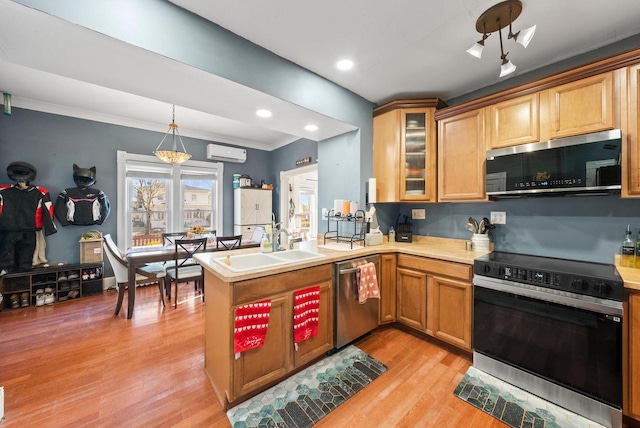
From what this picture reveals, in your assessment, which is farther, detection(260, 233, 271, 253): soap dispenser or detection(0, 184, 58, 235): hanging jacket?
detection(0, 184, 58, 235): hanging jacket

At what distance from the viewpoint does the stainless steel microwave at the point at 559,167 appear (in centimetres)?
165

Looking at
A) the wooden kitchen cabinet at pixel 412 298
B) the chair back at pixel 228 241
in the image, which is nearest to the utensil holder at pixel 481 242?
the wooden kitchen cabinet at pixel 412 298

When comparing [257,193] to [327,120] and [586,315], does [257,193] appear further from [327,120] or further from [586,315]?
[586,315]

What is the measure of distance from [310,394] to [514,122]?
2720 mm

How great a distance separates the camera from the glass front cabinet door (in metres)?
2.68

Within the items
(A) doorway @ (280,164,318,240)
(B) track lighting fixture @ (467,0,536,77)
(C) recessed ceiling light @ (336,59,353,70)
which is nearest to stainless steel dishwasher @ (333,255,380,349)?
(C) recessed ceiling light @ (336,59,353,70)

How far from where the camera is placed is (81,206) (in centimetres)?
366

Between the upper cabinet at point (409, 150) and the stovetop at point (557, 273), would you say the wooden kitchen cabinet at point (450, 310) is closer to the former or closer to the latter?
the stovetop at point (557, 273)

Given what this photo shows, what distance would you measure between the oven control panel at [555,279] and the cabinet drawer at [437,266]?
0.09 meters

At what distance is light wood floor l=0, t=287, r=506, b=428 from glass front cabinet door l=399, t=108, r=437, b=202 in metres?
1.52

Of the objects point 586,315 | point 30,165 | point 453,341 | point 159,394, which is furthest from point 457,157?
point 30,165

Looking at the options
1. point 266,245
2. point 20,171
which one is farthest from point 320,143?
point 20,171

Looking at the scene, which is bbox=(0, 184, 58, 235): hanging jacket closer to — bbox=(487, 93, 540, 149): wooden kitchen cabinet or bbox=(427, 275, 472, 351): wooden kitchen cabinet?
bbox=(427, 275, 472, 351): wooden kitchen cabinet

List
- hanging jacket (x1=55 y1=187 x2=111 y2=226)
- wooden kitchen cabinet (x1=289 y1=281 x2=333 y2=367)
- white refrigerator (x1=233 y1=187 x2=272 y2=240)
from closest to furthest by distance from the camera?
wooden kitchen cabinet (x1=289 y1=281 x2=333 y2=367) < hanging jacket (x1=55 y1=187 x2=111 y2=226) < white refrigerator (x1=233 y1=187 x2=272 y2=240)
